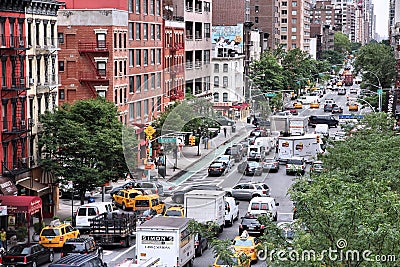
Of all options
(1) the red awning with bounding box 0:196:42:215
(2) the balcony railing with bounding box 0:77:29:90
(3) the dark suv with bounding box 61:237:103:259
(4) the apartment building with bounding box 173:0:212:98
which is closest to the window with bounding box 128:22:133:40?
(4) the apartment building with bounding box 173:0:212:98

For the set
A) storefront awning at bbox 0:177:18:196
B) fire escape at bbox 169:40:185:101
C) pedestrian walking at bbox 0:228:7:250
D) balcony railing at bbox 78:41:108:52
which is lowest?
pedestrian walking at bbox 0:228:7:250

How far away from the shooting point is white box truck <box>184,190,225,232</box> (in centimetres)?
5116

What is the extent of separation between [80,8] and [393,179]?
4788 cm

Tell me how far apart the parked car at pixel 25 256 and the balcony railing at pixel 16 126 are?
49.0 feet

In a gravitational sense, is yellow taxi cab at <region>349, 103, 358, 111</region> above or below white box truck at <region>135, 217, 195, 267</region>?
below

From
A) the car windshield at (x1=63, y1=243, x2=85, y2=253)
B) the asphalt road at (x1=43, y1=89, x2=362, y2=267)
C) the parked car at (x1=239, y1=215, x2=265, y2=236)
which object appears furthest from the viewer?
the parked car at (x1=239, y1=215, x2=265, y2=236)

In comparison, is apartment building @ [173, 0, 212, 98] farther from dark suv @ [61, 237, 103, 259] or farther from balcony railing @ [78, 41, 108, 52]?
dark suv @ [61, 237, 103, 259]

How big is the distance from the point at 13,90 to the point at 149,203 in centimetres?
1166

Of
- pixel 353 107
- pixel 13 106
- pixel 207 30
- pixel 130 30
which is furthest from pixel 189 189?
pixel 353 107

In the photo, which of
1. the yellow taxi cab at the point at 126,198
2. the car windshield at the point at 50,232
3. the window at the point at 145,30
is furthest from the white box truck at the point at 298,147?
the car windshield at the point at 50,232

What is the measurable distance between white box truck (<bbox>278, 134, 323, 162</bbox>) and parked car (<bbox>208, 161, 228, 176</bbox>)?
39833 mm

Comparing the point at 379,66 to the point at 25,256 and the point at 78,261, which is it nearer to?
the point at 25,256

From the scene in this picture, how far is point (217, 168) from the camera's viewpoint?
51.3 meters

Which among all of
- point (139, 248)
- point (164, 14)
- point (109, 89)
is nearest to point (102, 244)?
point (139, 248)
